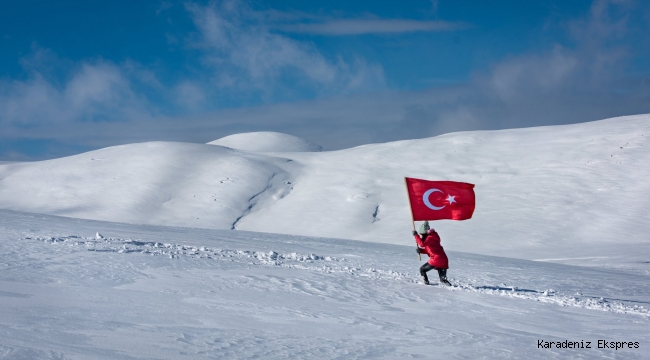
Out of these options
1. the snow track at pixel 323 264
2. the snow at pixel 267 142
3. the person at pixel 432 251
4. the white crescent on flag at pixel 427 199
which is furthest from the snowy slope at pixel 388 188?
the snow at pixel 267 142

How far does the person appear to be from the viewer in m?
10.0

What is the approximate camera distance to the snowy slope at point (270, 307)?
513cm

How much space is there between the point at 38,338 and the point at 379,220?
24.9m

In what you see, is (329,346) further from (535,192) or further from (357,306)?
(535,192)

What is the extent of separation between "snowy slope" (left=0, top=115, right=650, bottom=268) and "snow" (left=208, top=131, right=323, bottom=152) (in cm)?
3099

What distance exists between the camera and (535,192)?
29.6 meters

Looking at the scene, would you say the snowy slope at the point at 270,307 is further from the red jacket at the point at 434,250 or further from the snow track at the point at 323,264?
the red jacket at the point at 434,250

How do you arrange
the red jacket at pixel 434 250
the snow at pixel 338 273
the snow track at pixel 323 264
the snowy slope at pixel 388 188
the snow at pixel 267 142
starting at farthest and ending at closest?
1. the snow at pixel 267 142
2. the snowy slope at pixel 388 188
3. the red jacket at pixel 434 250
4. the snow track at pixel 323 264
5. the snow at pixel 338 273

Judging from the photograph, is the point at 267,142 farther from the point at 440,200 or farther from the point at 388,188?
the point at 440,200

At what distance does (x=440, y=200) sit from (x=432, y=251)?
0.88m

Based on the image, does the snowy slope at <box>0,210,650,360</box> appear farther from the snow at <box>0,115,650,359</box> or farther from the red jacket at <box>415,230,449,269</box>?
the red jacket at <box>415,230,449,269</box>

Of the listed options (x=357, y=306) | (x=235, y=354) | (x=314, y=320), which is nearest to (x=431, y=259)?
(x=357, y=306)

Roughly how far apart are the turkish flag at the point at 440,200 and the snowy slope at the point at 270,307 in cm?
124

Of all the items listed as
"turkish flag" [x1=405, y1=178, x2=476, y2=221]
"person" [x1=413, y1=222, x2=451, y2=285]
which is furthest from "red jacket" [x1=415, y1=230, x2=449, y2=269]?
"turkish flag" [x1=405, y1=178, x2=476, y2=221]
